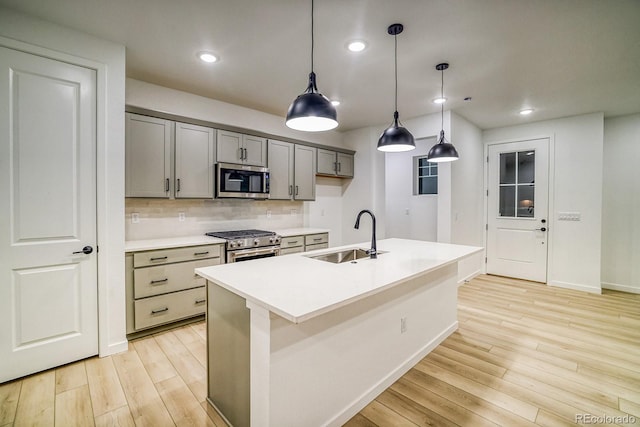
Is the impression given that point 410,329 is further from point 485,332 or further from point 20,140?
point 20,140

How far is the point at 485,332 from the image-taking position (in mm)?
3006

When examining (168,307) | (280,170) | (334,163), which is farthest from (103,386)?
(334,163)

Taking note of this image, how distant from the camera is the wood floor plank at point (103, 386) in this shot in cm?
190

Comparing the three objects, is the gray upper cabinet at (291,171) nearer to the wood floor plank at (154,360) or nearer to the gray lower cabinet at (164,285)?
the gray lower cabinet at (164,285)

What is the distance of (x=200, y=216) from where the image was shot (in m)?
3.73

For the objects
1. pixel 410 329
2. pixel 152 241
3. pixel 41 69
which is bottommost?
pixel 410 329

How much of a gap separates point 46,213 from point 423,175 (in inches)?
226

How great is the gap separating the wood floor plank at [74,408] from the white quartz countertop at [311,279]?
1.10 meters

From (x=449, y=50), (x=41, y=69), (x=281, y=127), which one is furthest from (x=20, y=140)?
(x=449, y=50)

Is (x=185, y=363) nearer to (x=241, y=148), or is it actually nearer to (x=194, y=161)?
(x=194, y=161)

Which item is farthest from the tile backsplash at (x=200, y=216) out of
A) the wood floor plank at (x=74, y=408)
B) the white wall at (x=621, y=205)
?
the white wall at (x=621, y=205)

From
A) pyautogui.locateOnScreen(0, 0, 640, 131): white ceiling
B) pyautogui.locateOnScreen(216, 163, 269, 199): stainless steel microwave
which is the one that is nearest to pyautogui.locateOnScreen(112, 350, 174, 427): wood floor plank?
pyautogui.locateOnScreen(216, 163, 269, 199): stainless steel microwave

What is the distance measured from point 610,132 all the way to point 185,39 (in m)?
5.87

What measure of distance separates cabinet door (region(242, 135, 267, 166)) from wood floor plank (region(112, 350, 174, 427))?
2.39m
